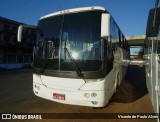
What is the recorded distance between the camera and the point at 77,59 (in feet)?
18.7

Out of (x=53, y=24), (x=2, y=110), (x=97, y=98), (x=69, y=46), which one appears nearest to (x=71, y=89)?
(x=97, y=98)

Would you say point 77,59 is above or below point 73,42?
below

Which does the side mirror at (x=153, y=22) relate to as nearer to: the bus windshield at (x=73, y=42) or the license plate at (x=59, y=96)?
the bus windshield at (x=73, y=42)

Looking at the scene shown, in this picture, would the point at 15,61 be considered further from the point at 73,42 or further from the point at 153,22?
the point at 153,22

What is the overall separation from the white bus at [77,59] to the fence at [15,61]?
95.8ft

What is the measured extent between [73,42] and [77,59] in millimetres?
553

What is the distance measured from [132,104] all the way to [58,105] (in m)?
2.87

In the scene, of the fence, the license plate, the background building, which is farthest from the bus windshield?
the background building

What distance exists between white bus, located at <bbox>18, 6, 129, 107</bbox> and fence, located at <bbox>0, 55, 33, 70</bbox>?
29197 mm

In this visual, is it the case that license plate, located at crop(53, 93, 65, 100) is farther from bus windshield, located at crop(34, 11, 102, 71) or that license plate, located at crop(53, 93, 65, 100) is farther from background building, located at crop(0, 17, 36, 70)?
background building, located at crop(0, 17, 36, 70)

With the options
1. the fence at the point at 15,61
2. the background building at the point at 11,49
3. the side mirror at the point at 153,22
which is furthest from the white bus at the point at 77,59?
the background building at the point at 11,49

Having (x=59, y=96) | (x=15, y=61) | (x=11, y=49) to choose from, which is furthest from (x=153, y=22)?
(x=11, y=49)

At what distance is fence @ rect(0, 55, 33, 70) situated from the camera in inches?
1397

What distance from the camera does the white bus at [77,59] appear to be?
5.64m
